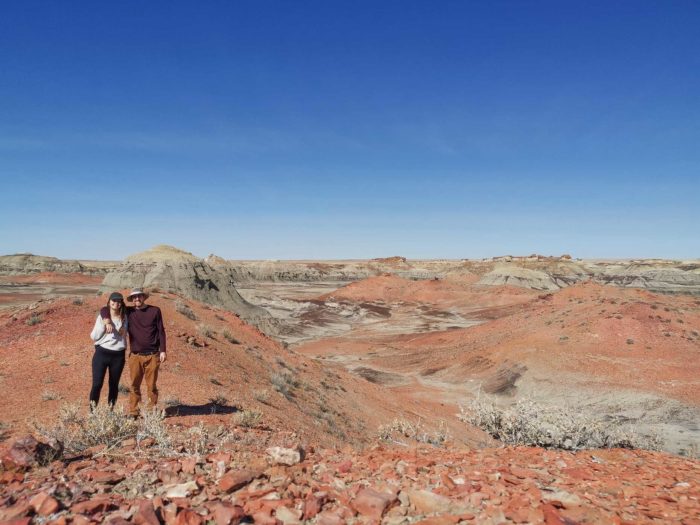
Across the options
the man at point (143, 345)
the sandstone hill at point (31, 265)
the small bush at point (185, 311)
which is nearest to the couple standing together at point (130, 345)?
the man at point (143, 345)

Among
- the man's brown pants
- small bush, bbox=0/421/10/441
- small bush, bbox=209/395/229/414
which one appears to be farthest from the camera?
small bush, bbox=209/395/229/414

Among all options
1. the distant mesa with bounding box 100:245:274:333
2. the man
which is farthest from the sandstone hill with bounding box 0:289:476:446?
the distant mesa with bounding box 100:245:274:333

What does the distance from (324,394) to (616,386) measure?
14972 millimetres

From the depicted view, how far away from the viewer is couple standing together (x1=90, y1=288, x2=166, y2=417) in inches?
256

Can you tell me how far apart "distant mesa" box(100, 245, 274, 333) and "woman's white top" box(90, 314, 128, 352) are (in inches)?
1156

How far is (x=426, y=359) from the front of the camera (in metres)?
30.8

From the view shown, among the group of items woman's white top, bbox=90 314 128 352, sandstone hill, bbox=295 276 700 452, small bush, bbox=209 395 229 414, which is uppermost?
woman's white top, bbox=90 314 128 352

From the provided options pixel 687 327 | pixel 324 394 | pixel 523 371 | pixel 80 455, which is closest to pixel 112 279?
pixel 324 394

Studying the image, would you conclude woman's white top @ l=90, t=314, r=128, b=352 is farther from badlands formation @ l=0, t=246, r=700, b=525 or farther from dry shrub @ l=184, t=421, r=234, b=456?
dry shrub @ l=184, t=421, r=234, b=456

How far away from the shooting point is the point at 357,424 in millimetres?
12000

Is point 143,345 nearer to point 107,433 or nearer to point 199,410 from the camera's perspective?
point 107,433

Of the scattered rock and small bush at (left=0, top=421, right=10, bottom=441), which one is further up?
the scattered rock

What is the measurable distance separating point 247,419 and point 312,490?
3504 mm

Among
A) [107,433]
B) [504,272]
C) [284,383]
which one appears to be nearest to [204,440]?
[107,433]
